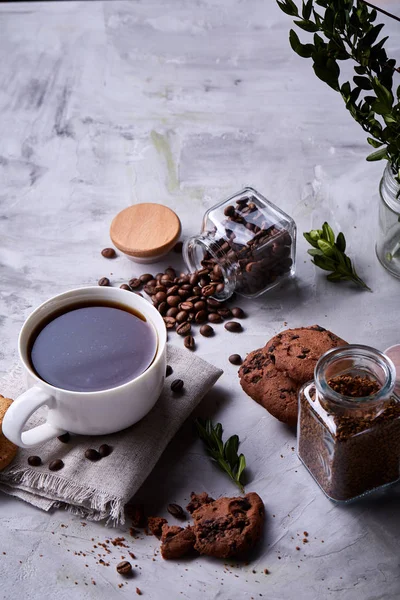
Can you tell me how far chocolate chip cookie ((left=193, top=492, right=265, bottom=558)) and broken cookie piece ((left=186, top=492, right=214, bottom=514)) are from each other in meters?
0.02

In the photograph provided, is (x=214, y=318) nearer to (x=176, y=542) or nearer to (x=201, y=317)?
(x=201, y=317)

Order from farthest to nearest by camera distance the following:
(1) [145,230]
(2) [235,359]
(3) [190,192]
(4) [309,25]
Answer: (3) [190,192]
(1) [145,230]
(2) [235,359]
(4) [309,25]

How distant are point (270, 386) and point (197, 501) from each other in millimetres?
280

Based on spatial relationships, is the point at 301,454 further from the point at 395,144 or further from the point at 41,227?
the point at 41,227

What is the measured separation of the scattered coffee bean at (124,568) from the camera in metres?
1.51

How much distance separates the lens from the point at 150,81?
2.66 meters

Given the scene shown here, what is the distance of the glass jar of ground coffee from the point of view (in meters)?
1.48

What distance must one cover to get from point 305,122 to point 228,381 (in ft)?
3.20

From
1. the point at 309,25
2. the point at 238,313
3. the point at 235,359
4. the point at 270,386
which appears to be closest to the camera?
the point at 309,25

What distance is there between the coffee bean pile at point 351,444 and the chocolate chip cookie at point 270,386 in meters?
0.07

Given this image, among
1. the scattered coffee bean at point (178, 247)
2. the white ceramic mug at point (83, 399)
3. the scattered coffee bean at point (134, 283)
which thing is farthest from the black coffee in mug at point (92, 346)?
the scattered coffee bean at point (178, 247)

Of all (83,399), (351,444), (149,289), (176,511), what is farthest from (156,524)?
(149,289)

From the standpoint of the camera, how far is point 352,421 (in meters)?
1.48

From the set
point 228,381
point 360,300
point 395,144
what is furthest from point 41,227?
point 395,144
